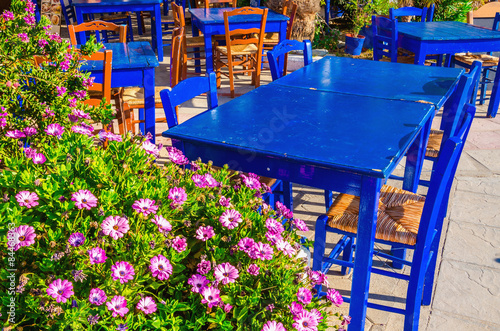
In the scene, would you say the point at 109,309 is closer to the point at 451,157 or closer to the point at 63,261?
the point at 63,261

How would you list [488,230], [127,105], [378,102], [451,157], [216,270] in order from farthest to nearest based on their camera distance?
1. [127,105]
2. [488,230]
3. [378,102]
4. [451,157]
5. [216,270]

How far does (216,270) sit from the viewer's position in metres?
1.06

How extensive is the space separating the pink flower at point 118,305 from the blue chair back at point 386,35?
4.44 meters

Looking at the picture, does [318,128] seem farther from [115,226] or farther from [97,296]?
[97,296]

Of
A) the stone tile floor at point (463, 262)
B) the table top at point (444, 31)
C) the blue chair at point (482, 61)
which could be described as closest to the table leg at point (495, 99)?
the blue chair at point (482, 61)

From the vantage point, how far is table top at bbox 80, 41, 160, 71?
3322mm

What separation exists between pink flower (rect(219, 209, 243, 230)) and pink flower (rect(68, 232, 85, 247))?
34 centimetres

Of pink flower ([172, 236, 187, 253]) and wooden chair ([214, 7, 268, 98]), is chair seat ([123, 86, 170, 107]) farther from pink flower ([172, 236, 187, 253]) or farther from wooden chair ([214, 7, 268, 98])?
pink flower ([172, 236, 187, 253])

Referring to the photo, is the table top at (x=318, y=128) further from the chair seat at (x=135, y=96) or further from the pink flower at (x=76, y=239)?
the chair seat at (x=135, y=96)

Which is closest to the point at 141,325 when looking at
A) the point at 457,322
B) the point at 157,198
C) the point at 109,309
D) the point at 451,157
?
the point at 109,309

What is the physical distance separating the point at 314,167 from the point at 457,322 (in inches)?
45.0

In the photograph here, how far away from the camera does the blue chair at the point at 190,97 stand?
210cm

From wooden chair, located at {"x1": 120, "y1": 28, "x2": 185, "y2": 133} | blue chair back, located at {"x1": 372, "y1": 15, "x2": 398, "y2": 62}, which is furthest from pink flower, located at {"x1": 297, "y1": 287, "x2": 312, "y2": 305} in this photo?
blue chair back, located at {"x1": 372, "y1": 15, "x2": 398, "y2": 62}

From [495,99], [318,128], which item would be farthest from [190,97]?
[495,99]
